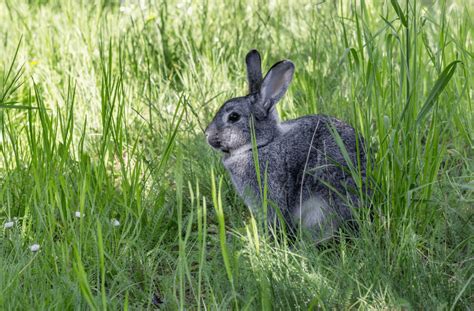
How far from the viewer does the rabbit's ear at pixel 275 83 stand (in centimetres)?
414

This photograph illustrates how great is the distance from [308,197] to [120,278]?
1053mm

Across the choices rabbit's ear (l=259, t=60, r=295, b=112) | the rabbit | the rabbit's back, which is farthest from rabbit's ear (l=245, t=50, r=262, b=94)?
the rabbit's back

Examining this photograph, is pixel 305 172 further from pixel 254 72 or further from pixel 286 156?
pixel 254 72

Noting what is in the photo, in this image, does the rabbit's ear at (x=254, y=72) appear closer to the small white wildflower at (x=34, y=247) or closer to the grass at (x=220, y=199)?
→ the grass at (x=220, y=199)

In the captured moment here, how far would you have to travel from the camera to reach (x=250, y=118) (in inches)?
163

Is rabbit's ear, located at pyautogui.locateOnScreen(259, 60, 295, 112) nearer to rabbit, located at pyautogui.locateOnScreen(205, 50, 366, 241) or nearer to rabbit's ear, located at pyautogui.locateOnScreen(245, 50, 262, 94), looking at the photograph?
rabbit, located at pyautogui.locateOnScreen(205, 50, 366, 241)

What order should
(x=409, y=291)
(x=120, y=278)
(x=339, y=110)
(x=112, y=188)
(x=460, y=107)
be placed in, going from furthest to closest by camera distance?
1. (x=339, y=110)
2. (x=460, y=107)
3. (x=112, y=188)
4. (x=120, y=278)
5. (x=409, y=291)

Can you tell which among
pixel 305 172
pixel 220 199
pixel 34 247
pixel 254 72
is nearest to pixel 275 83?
pixel 254 72

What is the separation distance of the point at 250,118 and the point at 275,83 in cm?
23

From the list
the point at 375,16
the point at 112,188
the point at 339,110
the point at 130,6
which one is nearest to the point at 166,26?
the point at 130,6

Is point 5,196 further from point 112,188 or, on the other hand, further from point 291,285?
point 291,285

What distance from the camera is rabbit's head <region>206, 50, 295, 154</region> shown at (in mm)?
4176

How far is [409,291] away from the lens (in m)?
2.90

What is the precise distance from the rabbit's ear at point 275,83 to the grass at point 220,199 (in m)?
0.40
